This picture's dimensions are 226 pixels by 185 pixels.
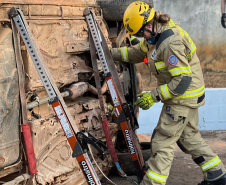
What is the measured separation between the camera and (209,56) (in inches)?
481

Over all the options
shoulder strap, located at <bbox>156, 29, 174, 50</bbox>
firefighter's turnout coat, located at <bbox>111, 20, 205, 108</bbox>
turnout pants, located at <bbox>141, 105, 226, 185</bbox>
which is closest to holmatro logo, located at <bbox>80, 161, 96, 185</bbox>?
turnout pants, located at <bbox>141, 105, 226, 185</bbox>

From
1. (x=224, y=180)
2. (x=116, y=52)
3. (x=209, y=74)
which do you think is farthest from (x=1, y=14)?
(x=209, y=74)

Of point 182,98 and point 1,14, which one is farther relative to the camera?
point 182,98

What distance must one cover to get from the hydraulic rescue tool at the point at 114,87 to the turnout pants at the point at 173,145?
244mm

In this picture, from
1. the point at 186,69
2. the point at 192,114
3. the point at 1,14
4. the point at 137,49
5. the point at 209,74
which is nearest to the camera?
the point at 1,14

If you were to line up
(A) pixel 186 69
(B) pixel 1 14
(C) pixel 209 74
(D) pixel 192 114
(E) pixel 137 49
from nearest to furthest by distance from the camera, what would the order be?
(B) pixel 1 14 < (A) pixel 186 69 < (D) pixel 192 114 < (E) pixel 137 49 < (C) pixel 209 74

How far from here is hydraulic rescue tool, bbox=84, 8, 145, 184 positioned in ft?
11.9

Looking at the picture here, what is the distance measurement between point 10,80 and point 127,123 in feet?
4.44

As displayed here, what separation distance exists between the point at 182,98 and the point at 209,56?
30.4 ft

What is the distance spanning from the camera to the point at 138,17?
3373mm

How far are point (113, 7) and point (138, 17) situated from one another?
2.89 ft

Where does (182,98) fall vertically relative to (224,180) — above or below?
above

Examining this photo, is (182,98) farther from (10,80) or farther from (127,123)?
(10,80)

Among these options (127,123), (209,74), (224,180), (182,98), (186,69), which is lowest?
(209,74)
